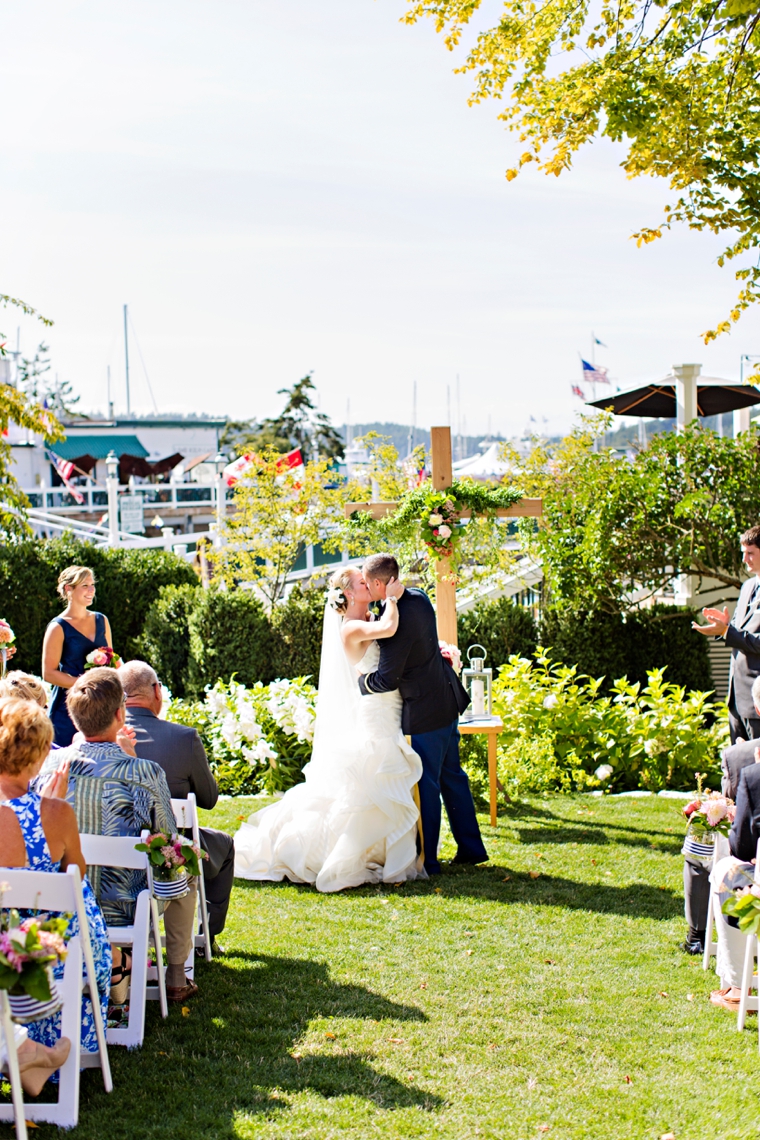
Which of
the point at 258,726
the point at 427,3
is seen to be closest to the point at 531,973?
the point at 258,726

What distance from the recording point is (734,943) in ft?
14.3

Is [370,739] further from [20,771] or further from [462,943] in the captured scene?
[20,771]

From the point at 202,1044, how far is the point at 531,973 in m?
1.61

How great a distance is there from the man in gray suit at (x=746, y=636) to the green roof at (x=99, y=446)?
1702 inches

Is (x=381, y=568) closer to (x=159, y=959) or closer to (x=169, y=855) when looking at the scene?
(x=169, y=855)

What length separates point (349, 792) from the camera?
6.28 meters

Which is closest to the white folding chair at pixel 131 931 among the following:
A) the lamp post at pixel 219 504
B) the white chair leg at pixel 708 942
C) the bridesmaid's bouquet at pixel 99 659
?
the white chair leg at pixel 708 942

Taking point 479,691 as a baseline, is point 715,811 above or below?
below

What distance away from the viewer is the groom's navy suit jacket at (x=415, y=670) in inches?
249

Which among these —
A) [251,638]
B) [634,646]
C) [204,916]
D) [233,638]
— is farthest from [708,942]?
[233,638]

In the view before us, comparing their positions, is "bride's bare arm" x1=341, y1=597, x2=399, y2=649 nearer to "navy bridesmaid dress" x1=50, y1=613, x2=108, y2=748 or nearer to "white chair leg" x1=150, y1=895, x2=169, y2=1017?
"navy bridesmaid dress" x1=50, y1=613, x2=108, y2=748

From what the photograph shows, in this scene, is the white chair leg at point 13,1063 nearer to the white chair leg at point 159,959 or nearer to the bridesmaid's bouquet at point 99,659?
the white chair leg at point 159,959

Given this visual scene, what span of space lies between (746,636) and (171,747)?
361 centimetres

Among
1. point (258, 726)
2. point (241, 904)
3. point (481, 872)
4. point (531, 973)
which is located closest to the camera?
point (531, 973)
